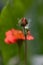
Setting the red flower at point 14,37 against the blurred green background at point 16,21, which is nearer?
the red flower at point 14,37

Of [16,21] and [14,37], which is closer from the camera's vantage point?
[14,37]

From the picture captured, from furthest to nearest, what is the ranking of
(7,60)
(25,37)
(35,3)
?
(35,3) → (7,60) → (25,37)

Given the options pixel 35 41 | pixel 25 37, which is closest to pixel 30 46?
pixel 35 41

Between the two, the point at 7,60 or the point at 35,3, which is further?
the point at 35,3

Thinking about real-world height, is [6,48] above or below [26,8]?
below

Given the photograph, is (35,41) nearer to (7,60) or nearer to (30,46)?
(30,46)

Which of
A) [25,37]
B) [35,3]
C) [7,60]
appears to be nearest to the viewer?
[25,37]

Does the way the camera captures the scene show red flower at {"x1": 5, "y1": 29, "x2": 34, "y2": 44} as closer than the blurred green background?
Yes
